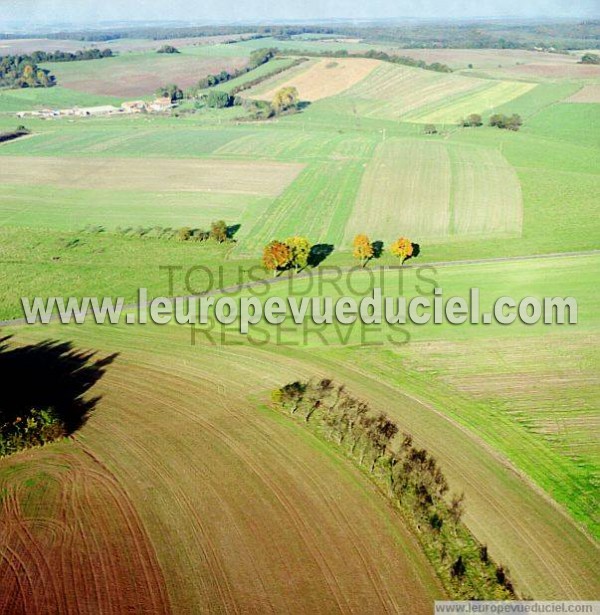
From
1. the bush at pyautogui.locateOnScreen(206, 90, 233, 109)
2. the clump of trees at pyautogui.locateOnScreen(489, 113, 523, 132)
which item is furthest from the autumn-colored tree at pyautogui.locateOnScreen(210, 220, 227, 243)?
the bush at pyautogui.locateOnScreen(206, 90, 233, 109)

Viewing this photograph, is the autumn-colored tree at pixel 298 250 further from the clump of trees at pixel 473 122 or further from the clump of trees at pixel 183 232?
the clump of trees at pixel 473 122

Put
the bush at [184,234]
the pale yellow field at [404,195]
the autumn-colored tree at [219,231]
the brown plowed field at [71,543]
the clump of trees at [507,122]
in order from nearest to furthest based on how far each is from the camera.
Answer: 1. the brown plowed field at [71,543]
2. the autumn-colored tree at [219,231]
3. the bush at [184,234]
4. the pale yellow field at [404,195]
5. the clump of trees at [507,122]

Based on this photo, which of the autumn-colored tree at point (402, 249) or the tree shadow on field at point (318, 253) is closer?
the autumn-colored tree at point (402, 249)

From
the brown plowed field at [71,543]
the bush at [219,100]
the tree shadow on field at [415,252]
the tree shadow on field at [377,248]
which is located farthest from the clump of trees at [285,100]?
the brown plowed field at [71,543]

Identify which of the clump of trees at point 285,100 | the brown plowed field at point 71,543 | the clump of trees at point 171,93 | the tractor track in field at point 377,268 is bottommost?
the brown plowed field at point 71,543

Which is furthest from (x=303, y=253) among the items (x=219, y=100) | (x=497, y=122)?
(x=219, y=100)

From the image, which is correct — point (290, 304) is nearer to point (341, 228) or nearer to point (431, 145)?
point (341, 228)

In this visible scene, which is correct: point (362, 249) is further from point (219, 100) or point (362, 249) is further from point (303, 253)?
point (219, 100)

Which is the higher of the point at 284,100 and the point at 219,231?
the point at 284,100
